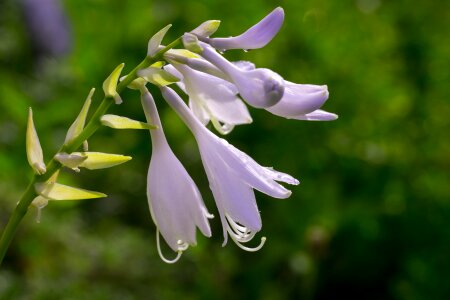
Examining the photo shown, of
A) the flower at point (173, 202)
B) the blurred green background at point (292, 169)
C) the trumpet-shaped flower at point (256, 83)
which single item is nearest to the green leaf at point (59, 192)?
the flower at point (173, 202)

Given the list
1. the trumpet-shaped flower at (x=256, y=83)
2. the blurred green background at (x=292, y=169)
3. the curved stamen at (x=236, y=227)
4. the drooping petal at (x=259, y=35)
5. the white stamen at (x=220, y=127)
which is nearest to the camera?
the trumpet-shaped flower at (x=256, y=83)

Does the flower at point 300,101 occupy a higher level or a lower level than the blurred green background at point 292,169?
higher

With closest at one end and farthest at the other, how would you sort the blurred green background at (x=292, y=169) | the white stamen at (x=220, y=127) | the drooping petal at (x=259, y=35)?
the drooping petal at (x=259, y=35), the white stamen at (x=220, y=127), the blurred green background at (x=292, y=169)

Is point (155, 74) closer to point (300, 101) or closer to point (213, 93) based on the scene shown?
point (213, 93)

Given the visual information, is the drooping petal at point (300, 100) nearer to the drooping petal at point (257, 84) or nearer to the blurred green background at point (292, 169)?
the drooping petal at point (257, 84)

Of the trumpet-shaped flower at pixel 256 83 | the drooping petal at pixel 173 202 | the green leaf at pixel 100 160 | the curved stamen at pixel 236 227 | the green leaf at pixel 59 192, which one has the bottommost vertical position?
the curved stamen at pixel 236 227

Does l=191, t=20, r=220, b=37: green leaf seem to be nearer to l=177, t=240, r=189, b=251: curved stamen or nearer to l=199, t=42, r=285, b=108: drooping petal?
l=199, t=42, r=285, b=108: drooping petal

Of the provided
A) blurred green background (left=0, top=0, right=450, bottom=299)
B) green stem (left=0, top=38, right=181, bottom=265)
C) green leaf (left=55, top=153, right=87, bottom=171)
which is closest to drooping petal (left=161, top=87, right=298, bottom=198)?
green stem (left=0, top=38, right=181, bottom=265)
